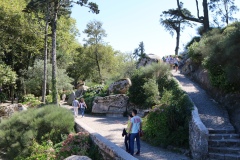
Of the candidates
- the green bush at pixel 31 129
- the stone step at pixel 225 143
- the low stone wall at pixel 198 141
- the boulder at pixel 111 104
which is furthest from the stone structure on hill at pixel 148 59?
the stone step at pixel 225 143

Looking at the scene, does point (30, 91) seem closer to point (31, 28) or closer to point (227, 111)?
point (31, 28)

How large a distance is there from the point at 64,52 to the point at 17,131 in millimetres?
25813

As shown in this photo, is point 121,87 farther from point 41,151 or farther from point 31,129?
point 41,151

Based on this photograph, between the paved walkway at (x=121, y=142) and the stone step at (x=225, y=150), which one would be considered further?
the paved walkway at (x=121, y=142)

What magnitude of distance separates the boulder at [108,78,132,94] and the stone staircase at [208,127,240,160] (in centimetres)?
1127

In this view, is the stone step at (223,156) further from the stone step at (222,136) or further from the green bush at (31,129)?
the green bush at (31,129)

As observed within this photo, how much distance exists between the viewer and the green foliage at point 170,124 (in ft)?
35.0

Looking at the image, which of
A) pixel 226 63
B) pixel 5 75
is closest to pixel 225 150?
pixel 226 63

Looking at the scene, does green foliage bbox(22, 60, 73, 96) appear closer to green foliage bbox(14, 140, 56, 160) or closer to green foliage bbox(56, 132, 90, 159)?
green foliage bbox(14, 140, 56, 160)

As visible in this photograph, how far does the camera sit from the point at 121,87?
20.9 metres

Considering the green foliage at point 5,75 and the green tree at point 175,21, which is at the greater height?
the green tree at point 175,21

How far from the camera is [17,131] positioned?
44.1 feet

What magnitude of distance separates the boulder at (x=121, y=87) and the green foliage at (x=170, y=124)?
862 centimetres

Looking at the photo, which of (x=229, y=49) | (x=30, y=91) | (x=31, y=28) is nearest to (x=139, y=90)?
(x=229, y=49)
